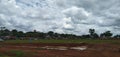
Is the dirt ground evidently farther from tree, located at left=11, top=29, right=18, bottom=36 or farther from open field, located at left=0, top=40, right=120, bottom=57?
tree, located at left=11, top=29, right=18, bottom=36

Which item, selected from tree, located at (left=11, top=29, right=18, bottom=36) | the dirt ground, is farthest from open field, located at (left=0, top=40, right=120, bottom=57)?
tree, located at (left=11, top=29, right=18, bottom=36)

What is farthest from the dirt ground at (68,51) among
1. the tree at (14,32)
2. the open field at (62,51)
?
the tree at (14,32)

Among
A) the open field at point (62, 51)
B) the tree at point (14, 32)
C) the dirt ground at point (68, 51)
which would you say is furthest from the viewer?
the tree at point (14, 32)

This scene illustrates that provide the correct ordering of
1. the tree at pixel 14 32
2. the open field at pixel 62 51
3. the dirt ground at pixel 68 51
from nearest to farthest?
the open field at pixel 62 51, the dirt ground at pixel 68 51, the tree at pixel 14 32

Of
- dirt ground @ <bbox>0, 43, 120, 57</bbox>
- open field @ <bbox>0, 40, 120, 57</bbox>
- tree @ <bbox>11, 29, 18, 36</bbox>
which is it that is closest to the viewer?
open field @ <bbox>0, 40, 120, 57</bbox>

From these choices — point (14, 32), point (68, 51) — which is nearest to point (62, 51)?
point (68, 51)

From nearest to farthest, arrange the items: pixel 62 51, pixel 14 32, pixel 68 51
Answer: pixel 62 51
pixel 68 51
pixel 14 32

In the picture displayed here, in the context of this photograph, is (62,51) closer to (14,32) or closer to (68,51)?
(68,51)

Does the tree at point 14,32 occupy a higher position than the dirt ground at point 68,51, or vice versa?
the tree at point 14,32

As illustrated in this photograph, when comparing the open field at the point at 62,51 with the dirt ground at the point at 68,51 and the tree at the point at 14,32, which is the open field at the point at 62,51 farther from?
the tree at the point at 14,32

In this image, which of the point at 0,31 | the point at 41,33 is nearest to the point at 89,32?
the point at 41,33

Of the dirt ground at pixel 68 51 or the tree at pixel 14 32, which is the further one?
the tree at pixel 14 32

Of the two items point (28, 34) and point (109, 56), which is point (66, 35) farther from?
point (109, 56)

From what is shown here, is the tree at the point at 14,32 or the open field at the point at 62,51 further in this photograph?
the tree at the point at 14,32
